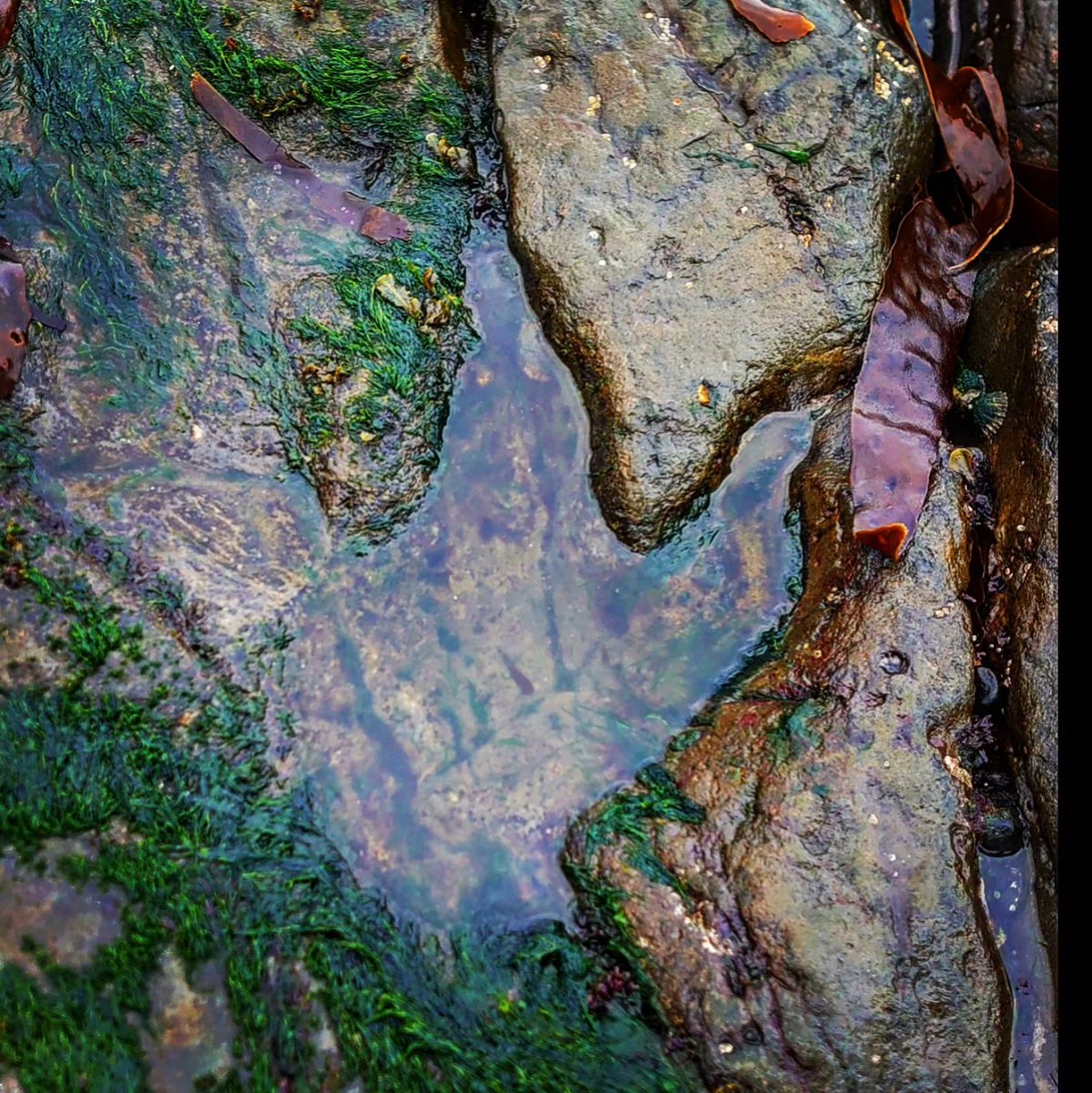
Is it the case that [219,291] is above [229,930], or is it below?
above

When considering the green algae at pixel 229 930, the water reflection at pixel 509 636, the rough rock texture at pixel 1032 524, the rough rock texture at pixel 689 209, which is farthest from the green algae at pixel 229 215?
the rough rock texture at pixel 1032 524

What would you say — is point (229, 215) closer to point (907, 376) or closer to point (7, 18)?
point (7, 18)

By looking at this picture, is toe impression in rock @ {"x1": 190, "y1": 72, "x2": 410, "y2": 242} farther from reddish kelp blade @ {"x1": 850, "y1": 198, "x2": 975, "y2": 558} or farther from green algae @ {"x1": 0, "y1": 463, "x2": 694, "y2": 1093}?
reddish kelp blade @ {"x1": 850, "y1": 198, "x2": 975, "y2": 558}

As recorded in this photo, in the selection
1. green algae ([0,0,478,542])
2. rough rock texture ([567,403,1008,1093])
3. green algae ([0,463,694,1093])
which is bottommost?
green algae ([0,463,694,1093])

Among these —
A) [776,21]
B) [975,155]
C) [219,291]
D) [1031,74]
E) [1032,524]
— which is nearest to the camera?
[1032,524]

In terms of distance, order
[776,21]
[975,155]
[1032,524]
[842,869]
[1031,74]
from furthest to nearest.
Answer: [1031,74], [975,155], [776,21], [1032,524], [842,869]

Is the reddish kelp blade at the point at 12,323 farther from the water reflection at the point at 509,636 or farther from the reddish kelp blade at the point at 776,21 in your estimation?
the reddish kelp blade at the point at 776,21

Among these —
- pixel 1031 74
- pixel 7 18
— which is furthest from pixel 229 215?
pixel 1031 74

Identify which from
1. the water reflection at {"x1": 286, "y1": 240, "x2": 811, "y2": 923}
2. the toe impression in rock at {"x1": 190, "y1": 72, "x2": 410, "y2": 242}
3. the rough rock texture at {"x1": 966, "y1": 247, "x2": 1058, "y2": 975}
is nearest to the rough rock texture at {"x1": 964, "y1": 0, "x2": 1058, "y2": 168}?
the rough rock texture at {"x1": 966, "y1": 247, "x2": 1058, "y2": 975}
